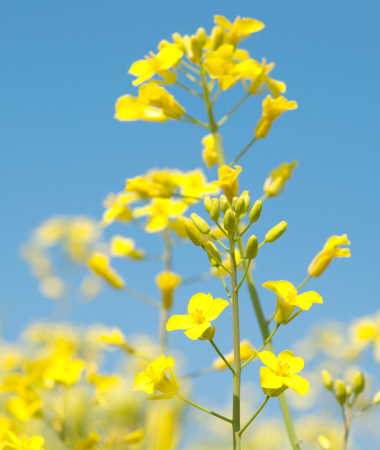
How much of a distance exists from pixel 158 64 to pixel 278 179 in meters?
0.72

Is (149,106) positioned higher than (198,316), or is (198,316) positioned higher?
(149,106)

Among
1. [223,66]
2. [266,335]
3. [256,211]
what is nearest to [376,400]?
[266,335]

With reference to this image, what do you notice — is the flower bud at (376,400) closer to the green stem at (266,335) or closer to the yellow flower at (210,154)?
the green stem at (266,335)

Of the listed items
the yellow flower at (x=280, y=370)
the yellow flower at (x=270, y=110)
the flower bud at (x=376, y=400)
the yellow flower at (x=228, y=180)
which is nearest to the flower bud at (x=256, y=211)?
the yellow flower at (x=228, y=180)

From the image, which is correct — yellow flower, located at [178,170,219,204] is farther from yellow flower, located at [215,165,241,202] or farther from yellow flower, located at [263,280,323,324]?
yellow flower, located at [263,280,323,324]

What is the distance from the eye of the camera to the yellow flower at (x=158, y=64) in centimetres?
243

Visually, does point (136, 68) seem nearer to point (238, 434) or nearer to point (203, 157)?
point (203, 157)

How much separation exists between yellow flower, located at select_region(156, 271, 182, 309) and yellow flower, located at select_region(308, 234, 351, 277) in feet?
2.69

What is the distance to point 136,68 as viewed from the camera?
7.95 feet

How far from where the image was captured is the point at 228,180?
2145 mm

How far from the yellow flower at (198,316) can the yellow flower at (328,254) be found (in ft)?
2.64

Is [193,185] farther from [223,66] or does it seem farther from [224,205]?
[224,205]

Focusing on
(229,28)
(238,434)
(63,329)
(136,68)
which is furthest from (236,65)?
(63,329)

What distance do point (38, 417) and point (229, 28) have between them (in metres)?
1.90
